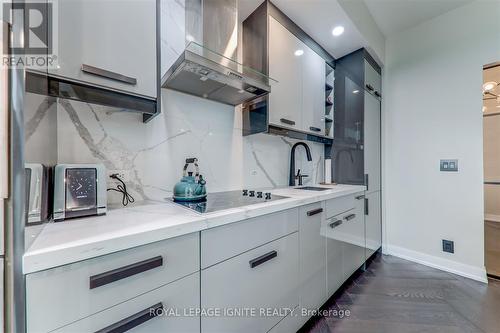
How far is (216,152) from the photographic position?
1.58 meters

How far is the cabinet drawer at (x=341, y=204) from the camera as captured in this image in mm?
1575

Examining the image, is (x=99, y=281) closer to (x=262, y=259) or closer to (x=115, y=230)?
(x=115, y=230)

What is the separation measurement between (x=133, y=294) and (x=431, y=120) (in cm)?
303

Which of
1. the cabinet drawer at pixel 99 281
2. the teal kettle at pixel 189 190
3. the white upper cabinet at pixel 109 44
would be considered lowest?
the cabinet drawer at pixel 99 281

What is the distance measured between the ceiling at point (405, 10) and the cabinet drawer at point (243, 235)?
234 cm

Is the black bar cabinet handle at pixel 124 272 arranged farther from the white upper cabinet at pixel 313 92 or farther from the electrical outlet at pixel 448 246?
the electrical outlet at pixel 448 246

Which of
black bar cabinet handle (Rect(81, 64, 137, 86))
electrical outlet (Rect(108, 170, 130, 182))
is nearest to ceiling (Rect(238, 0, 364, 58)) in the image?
black bar cabinet handle (Rect(81, 64, 137, 86))

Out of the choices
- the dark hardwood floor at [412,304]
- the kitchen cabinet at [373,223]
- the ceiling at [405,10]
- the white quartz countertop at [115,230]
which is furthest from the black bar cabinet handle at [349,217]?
the ceiling at [405,10]

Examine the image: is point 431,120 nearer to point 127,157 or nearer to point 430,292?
point 430,292

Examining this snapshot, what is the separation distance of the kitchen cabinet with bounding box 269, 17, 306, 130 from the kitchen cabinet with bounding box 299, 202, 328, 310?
728 millimetres

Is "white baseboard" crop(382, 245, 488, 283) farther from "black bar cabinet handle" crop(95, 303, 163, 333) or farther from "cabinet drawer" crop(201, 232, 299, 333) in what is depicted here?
"black bar cabinet handle" crop(95, 303, 163, 333)

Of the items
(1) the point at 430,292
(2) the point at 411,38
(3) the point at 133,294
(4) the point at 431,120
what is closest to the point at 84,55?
(3) the point at 133,294

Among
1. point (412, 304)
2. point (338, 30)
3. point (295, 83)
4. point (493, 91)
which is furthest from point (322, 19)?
point (412, 304)

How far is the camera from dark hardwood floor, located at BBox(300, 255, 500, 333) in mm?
1424
